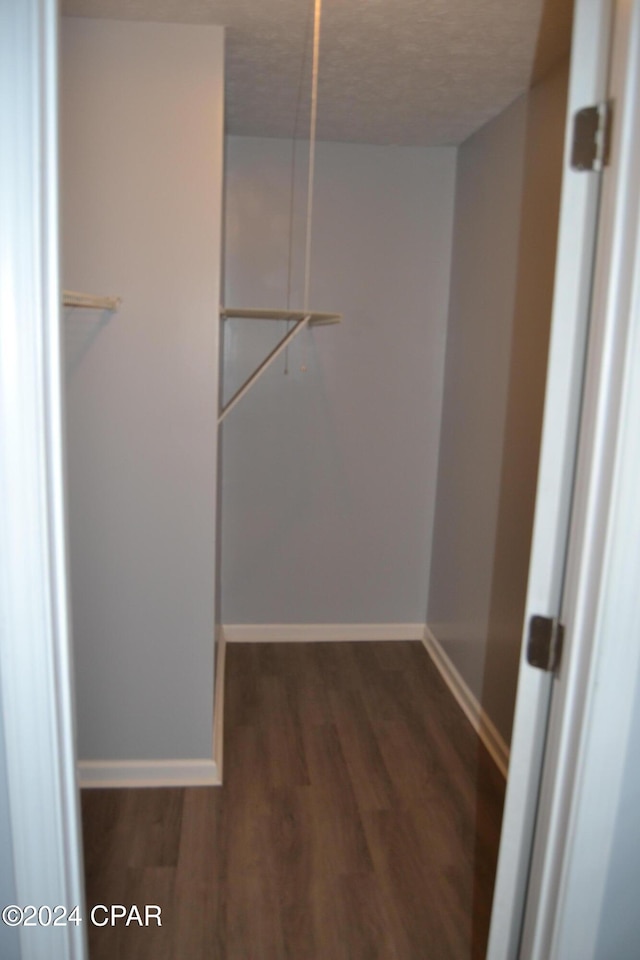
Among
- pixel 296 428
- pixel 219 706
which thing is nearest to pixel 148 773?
pixel 219 706

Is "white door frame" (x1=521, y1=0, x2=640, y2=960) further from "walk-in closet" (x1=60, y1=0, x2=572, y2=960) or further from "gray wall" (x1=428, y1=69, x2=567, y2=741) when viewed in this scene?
"gray wall" (x1=428, y1=69, x2=567, y2=741)

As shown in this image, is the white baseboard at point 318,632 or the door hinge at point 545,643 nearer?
the door hinge at point 545,643

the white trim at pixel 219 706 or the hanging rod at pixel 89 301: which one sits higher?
the hanging rod at pixel 89 301

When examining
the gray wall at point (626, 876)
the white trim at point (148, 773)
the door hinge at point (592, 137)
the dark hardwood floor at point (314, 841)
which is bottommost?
the dark hardwood floor at point (314, 841)

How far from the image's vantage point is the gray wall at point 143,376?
224 centimetres

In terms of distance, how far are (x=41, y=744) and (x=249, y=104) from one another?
105 inches

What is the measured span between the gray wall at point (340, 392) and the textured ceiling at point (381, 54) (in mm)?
367

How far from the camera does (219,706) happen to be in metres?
3.03

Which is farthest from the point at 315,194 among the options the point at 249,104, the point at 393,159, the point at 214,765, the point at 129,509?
the point at 214,765

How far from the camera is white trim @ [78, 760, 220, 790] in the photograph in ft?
8.50

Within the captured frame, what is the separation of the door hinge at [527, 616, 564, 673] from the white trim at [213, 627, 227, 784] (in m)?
1.80

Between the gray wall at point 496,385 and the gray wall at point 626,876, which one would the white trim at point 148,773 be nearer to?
the gray wall at point 496,385

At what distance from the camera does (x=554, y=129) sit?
8.02ft

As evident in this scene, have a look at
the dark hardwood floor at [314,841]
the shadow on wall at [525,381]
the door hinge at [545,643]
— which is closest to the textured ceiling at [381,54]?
the shadow on wall at [525,381]
